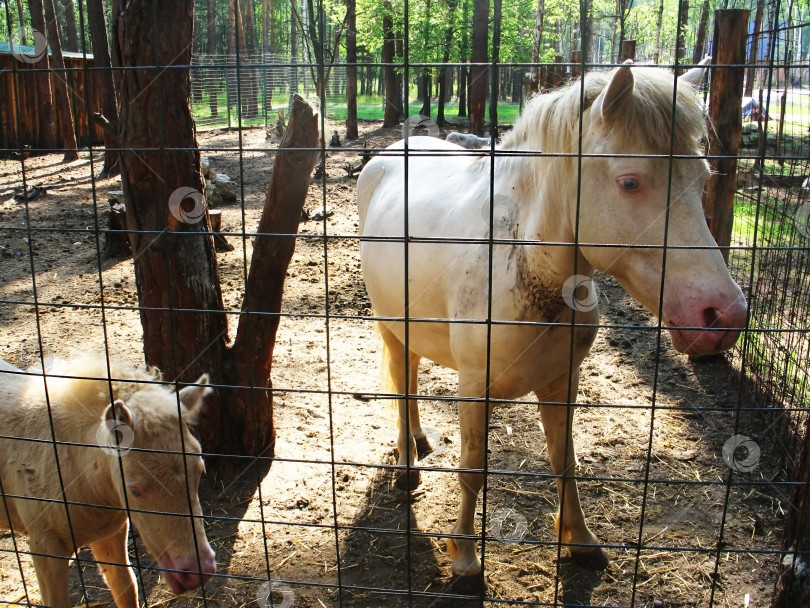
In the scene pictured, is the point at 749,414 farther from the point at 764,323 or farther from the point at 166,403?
the point at 166,403

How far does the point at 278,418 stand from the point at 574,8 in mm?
24132

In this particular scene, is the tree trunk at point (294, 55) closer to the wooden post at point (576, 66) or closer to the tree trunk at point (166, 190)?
the tree trunk at point (166, 190)

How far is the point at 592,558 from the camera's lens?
3.43 metres

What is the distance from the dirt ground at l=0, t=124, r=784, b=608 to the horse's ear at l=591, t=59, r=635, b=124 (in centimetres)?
73

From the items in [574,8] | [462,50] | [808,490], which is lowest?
[808,490]

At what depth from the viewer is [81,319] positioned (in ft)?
21.7

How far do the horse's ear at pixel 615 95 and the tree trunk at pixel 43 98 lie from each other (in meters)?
A: 16.4

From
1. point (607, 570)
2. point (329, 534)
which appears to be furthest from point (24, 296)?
point (607, 570)

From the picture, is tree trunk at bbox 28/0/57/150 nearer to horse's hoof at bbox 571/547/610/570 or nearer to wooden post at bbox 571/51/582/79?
wooden post at bbox 571/51/582/79

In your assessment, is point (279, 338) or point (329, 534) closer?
point (329, 534)

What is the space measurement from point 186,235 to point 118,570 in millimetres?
Answer: 1639

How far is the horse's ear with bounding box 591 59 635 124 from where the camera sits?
2066 mm

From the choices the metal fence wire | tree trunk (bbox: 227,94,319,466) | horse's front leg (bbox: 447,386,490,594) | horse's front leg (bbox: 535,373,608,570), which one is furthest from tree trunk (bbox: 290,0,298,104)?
horse's front leg (bbox: 535,373,608,570)

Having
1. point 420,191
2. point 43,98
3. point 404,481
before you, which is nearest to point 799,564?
point 404,481
